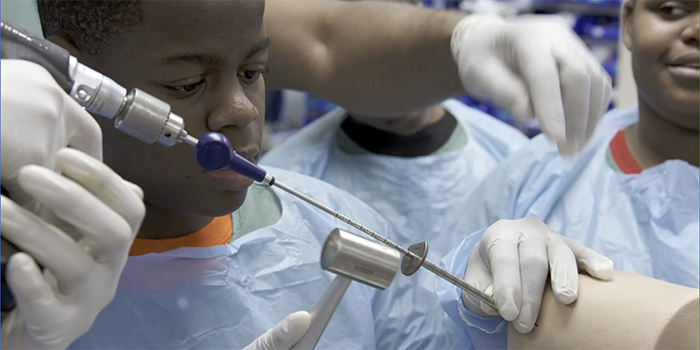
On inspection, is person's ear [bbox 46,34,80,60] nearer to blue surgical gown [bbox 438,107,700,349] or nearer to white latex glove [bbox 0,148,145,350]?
white latex glove [bbox 0,148,145,350]

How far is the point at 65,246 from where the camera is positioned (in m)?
0.71

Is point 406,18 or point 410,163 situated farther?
point 410,163

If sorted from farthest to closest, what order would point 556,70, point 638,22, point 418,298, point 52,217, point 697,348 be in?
point 638,22 → point 418,298 → point 556,70 → point 697,348 → point 52,217

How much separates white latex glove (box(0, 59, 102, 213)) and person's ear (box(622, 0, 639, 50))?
137 centimetres

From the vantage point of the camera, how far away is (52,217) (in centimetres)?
73

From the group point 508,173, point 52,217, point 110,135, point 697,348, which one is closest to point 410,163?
point 508,173

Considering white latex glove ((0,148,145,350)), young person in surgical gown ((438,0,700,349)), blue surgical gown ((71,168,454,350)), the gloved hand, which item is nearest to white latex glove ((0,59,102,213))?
white latex glove ((0,148,145,350))

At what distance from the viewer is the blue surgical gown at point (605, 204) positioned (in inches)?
57.2

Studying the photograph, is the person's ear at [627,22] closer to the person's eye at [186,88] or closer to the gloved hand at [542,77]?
the gloved hand at [542,77]

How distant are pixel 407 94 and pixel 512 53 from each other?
361 mm

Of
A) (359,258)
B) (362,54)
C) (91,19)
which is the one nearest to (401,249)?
(359,258)

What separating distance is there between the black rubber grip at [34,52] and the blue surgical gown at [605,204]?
979 millimetres

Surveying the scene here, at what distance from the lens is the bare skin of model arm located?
1502mm

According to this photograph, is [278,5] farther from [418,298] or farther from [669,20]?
[669,20]
